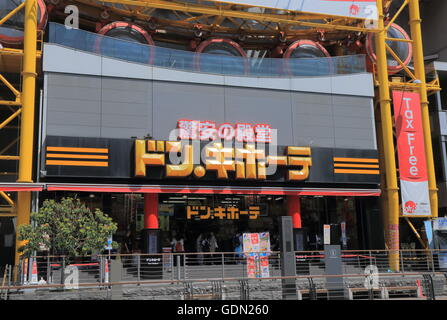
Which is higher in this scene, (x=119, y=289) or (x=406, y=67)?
(x=406, y=67)

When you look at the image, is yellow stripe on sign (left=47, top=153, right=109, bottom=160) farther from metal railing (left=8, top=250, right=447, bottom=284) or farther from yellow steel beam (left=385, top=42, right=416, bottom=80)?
yellow steel beam (left=385, top=42, right=416, bottom=80)

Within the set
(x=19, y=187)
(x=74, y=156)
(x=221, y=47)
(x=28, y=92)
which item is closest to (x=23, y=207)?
(x=19, y=187)

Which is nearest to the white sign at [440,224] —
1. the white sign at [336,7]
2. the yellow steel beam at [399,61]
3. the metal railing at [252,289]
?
the metal railing at [252,289]

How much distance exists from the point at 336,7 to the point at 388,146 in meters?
8.66

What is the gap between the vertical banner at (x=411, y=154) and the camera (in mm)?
30109

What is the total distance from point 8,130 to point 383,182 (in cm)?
2187

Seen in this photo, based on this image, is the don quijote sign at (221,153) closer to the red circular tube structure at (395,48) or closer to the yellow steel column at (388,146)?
the yellow steel column at (388,146)

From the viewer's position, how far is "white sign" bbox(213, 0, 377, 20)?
98.0ft

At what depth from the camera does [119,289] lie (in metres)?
17.7

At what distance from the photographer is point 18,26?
26.2m

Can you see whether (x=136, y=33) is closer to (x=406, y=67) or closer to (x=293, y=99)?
(x=293, y=99)

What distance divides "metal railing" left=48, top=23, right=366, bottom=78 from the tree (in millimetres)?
9233
